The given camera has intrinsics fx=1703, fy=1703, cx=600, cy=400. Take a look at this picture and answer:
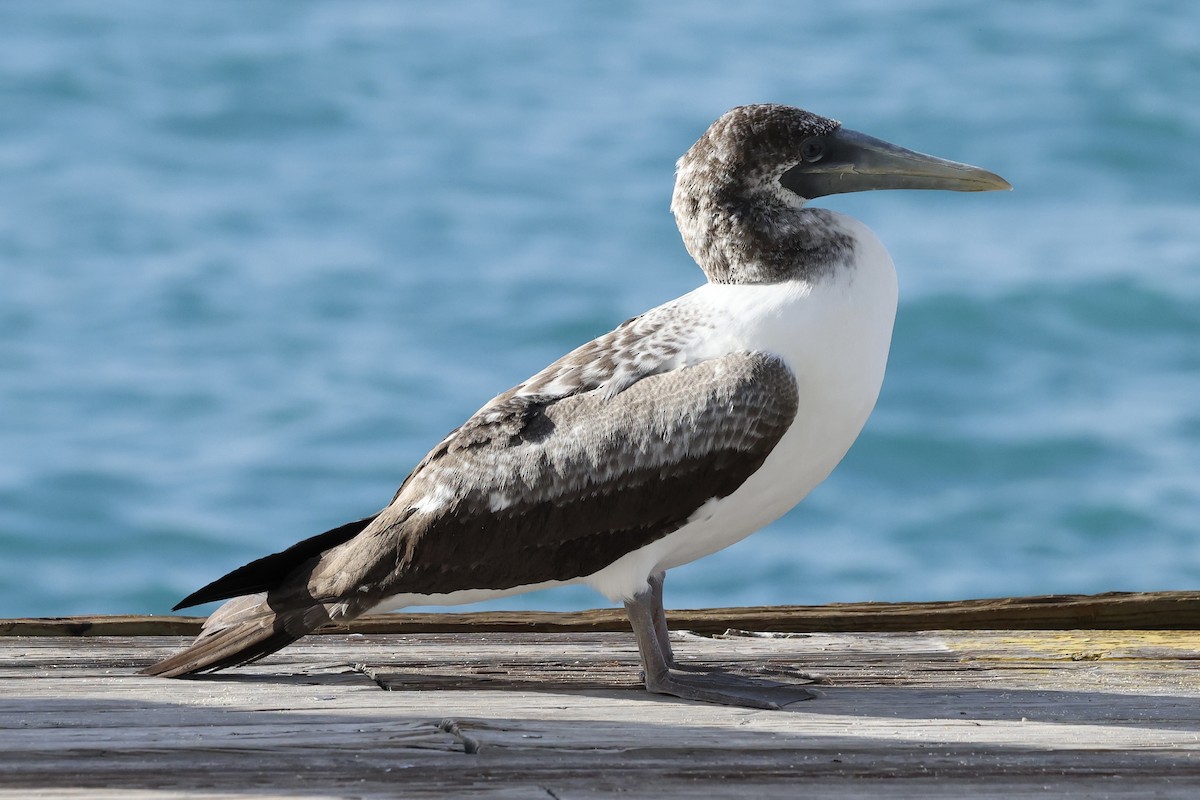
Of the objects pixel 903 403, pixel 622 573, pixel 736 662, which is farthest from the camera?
pixel 903 403

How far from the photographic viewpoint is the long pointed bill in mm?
4000

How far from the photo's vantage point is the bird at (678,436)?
146 inches

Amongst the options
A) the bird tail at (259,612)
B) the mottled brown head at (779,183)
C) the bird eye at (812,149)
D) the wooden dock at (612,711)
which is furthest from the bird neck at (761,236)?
the bird tail at (259,612)

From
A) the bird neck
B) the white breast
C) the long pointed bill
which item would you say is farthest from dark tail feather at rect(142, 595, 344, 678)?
the long pointed bill

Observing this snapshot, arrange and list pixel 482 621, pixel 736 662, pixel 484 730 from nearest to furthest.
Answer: pixel 484 730, pixel 736 662, pixel 482 621

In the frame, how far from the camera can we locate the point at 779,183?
13.1ft

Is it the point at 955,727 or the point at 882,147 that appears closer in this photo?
the point at 955,727

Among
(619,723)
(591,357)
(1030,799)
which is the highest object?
(591,357)

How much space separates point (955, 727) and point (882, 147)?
137 cm

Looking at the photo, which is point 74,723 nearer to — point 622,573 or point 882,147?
point 622,573

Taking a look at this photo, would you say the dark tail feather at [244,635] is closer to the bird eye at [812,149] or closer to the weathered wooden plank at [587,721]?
the weathered wooden plank at [587,721]

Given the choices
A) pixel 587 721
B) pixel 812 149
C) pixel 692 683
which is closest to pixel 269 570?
pixel 587 721

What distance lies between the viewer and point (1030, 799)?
307 cm

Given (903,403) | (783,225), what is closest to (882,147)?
Result: (783,225)
